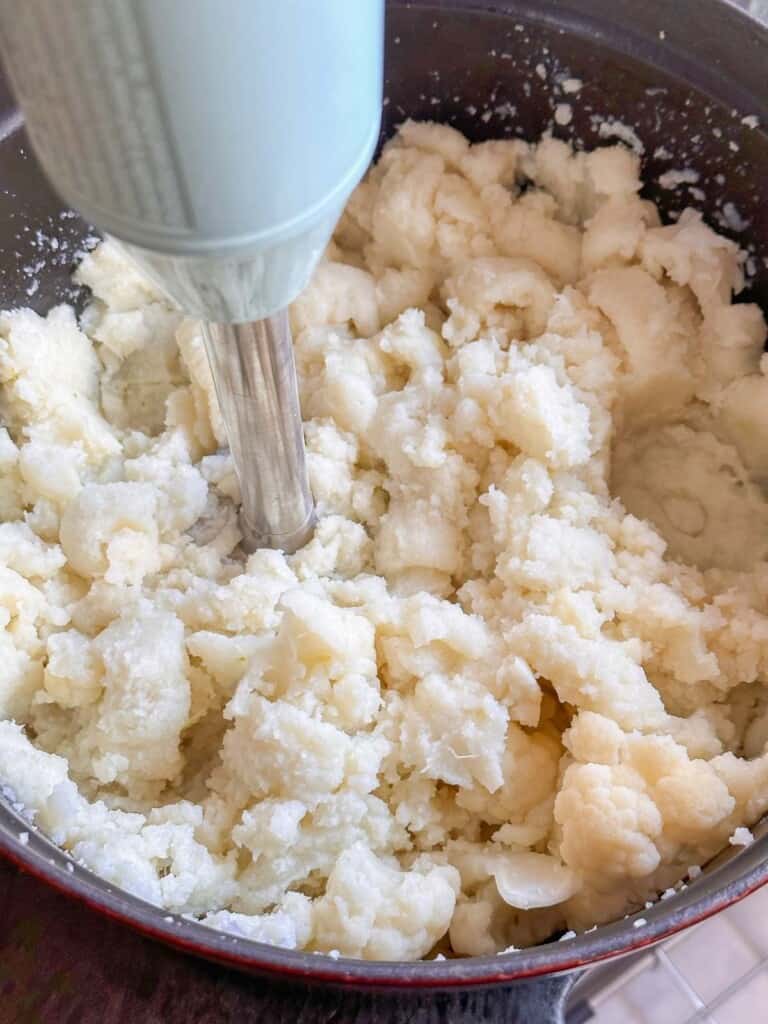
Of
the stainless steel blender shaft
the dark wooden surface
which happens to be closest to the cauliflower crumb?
the dark wooden surface

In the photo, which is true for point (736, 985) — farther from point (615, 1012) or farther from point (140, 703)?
point (140, 703)

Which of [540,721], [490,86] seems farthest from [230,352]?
[490,86]

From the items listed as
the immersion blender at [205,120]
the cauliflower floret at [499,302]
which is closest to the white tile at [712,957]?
the cauliflower floret at [499,302]

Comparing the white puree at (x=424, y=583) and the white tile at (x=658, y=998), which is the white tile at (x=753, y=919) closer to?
the white tile at (x=658, y=998)

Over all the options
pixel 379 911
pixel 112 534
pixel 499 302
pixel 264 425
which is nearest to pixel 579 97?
pixel 499 302

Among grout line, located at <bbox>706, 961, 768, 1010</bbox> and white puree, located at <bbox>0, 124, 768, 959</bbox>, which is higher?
white puree, located at <bbox>0, 124, 768, 959</bbox>

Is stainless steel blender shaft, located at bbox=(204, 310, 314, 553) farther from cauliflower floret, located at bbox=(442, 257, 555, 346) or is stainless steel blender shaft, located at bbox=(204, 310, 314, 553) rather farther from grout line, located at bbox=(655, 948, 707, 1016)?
grout line, located at bbox=(655, 948, 707, 1016)

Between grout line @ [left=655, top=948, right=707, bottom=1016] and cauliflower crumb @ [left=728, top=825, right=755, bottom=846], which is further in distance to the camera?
grout line @ [left=655, top=948, right=707, bottom=1016]
